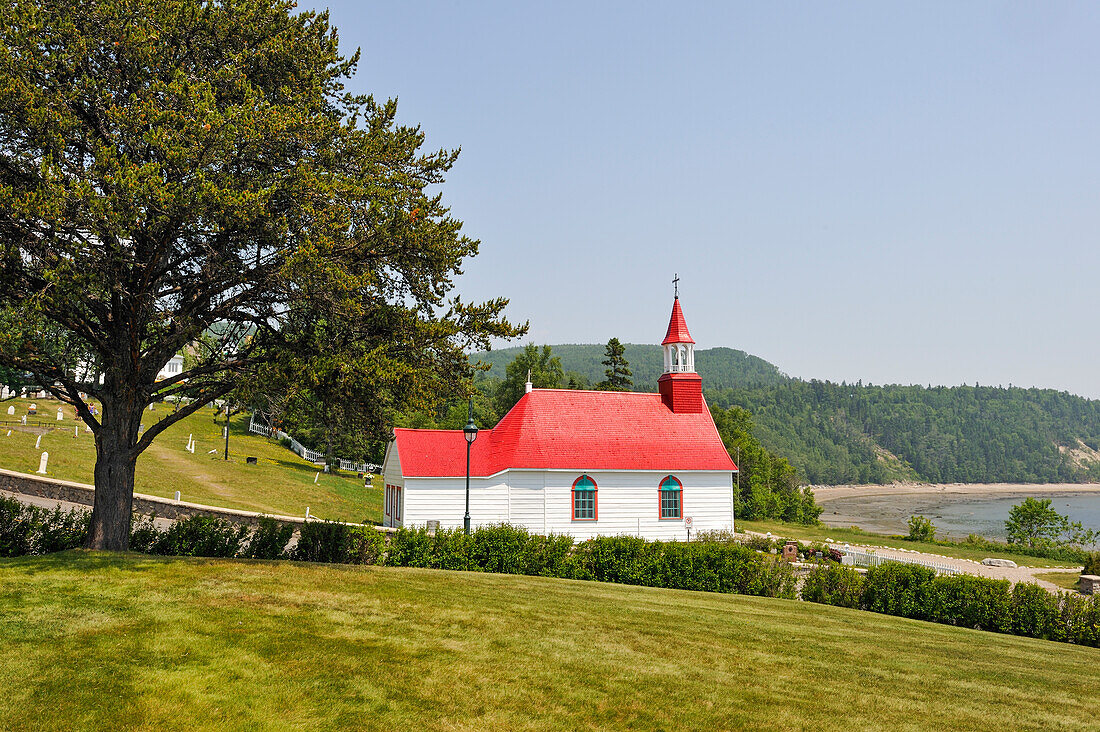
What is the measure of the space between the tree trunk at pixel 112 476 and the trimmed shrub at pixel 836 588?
17548 mm

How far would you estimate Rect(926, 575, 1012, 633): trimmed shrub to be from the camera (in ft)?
55.9

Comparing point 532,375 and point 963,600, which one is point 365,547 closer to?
point 963,600

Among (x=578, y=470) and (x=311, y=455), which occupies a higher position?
(x=311, y=455)

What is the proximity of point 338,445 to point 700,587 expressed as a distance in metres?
51.6

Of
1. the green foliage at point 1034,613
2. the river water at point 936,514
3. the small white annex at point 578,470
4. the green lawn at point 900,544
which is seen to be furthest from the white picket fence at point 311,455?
the river water at point 936,514

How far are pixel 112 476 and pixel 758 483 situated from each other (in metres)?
82.3

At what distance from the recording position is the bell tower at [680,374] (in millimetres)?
37281

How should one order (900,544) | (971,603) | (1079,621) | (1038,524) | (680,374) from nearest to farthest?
(1079,621)
(971,603)
(680,374)
(900,544)
(1038,524)

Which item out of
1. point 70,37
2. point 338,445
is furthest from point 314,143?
point 338,445

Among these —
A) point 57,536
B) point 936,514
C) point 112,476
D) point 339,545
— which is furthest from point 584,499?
point 936,514

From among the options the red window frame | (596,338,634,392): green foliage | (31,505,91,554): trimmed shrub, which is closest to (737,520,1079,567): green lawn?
the red window frame

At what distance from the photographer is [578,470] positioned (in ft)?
106

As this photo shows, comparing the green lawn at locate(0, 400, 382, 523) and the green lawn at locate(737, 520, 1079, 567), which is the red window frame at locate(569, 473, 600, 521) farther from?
the green lawn at locate(737, 520, 1079, 567)

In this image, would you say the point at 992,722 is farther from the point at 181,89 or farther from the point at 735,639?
the point at 181,89
